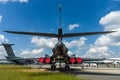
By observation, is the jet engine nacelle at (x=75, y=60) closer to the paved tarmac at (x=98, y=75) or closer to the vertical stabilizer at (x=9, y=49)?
the paved tarmac at (x=98, y=75)

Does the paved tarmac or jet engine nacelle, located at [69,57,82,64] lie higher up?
jet engine nacelle, located at [69,57,82,64]

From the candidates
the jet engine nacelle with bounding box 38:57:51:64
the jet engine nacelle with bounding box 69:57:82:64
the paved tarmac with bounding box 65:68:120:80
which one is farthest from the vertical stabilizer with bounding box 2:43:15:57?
the paved tarmac with bounding box 65:68:120:80

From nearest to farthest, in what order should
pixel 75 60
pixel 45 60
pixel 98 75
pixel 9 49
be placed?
pixel 98 75, pixel 75 60, pixel 45 60, pixel 9 49

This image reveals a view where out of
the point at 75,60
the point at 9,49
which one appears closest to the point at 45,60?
the point at 75,60

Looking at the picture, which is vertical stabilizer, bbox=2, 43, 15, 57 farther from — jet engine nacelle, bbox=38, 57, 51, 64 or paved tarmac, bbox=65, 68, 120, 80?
paved tarmac, bbox=65, 68, 120, 80

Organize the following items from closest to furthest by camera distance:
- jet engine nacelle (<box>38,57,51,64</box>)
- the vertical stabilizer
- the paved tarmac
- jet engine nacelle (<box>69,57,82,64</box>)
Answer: the paved tarmac, jet engine nacelle (<box>69,57,82,64</box>), jet engine nacelle (<box>38,57,51,64</box>), the vertical stabilizer

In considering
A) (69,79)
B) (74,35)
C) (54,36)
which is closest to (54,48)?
(54,36)

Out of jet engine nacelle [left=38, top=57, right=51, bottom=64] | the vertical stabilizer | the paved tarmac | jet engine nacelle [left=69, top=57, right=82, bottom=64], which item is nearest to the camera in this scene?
the paved tarmac

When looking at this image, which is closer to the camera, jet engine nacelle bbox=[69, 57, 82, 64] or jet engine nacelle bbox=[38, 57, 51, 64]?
jet engine nacelle bbox=[69, 57, 82, 64]

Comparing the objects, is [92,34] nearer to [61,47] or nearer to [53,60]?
[61,47]

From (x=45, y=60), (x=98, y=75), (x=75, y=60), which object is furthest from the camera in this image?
(x=45, y=60)

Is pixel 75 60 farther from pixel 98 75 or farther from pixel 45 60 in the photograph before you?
pixel 98 75

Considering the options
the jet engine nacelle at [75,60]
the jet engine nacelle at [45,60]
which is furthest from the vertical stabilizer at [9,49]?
the jet engine nacelle at [75,60]

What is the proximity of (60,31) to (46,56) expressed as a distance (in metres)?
5.06
